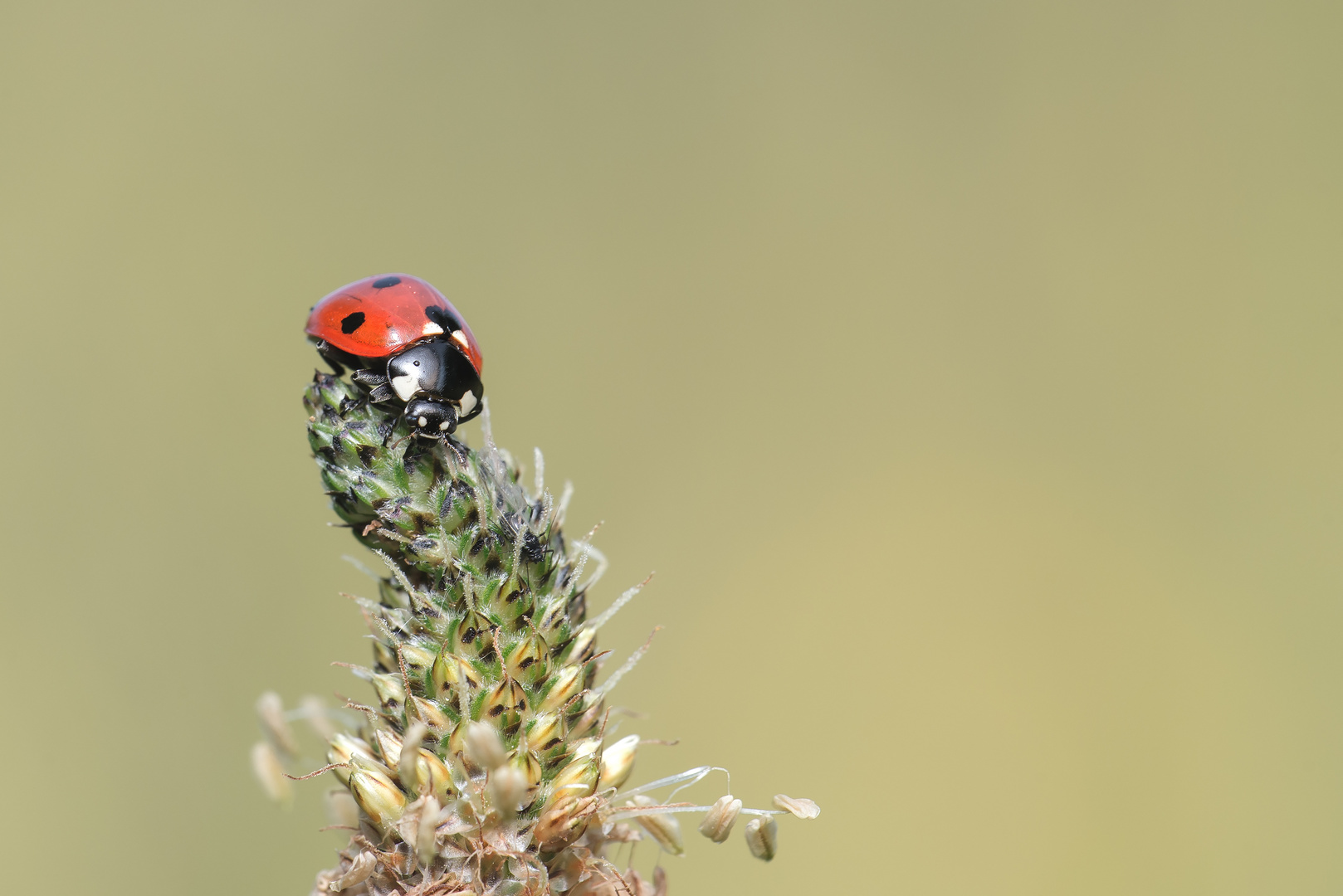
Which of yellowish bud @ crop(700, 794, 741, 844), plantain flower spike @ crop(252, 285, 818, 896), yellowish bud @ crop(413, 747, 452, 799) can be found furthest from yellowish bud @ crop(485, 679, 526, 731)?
yellowish bud @ crop(700, 794, 741, 844)

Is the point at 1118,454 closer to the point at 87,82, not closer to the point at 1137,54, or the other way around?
the point at 1137,54

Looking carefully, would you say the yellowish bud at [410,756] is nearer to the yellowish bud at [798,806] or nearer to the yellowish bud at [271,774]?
the yellowish bud at [271,774]

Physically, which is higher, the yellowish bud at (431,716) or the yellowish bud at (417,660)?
the yellowish bud at (417,660)

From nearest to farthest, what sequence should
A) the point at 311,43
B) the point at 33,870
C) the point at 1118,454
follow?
the point at 33,870 → the point at 1118,454 → the point at 311,43

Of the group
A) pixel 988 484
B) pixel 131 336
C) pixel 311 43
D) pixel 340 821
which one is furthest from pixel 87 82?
pixel 340 821

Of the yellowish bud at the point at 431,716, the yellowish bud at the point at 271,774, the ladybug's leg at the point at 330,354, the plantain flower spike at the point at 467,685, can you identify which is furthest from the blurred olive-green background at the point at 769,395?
the yellowish bud at the point at 431,716

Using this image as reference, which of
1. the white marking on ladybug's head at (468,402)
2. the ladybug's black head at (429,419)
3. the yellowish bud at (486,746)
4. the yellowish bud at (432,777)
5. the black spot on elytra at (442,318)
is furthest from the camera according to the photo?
the black spot on elytra at (442,318)

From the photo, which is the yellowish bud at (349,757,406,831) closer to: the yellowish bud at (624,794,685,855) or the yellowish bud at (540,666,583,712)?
the yellowish bud at (540,666,583,712)

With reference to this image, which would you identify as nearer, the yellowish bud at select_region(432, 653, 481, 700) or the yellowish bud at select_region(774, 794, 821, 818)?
the yellowish bud at select_region(432, 653, 481, 700)
